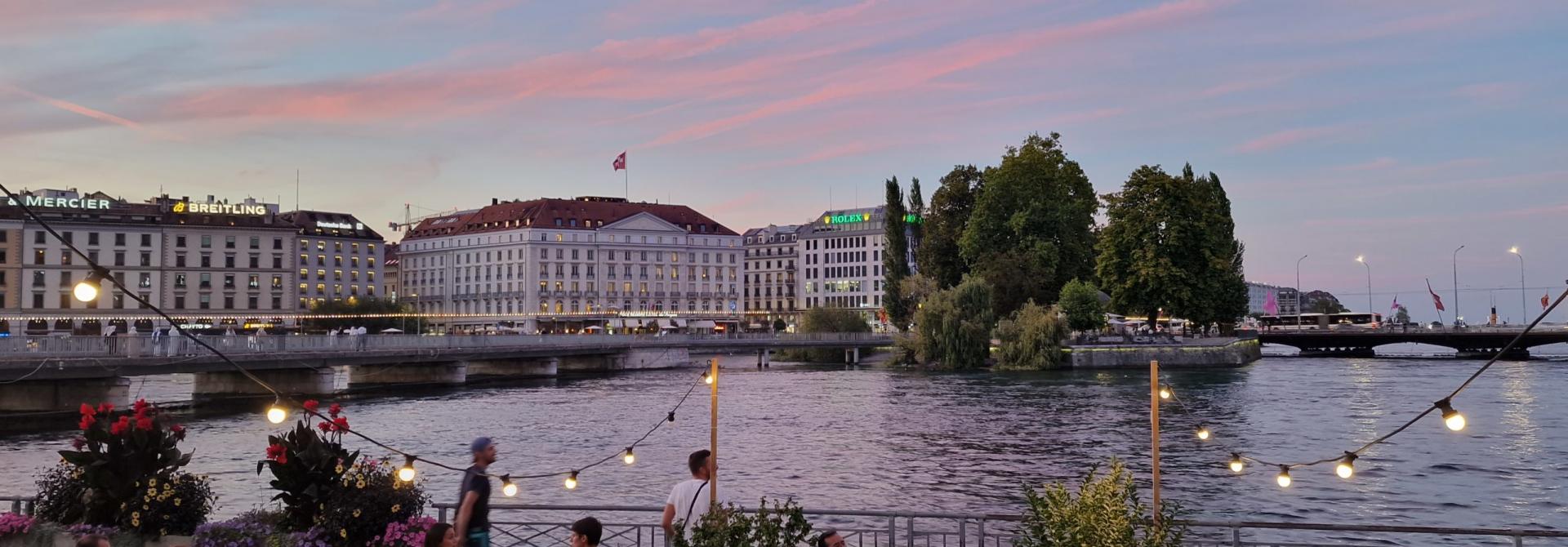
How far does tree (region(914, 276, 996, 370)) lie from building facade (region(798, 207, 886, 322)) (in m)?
87.6

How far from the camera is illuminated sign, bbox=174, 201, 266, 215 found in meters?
139

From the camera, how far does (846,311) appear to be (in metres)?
129

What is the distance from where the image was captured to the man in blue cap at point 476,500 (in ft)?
40.4

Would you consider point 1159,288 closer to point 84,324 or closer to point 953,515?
point 953,515

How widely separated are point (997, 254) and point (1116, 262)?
34.1 feet

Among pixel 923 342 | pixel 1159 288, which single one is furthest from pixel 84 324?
pixel 1159 288

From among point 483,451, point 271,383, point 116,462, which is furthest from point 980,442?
point 271,383

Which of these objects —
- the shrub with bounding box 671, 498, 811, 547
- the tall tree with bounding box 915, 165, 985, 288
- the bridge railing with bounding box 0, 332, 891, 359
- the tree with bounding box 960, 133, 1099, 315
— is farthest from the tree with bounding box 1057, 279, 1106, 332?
the shrub with bounding box 671, 498, 811, 547

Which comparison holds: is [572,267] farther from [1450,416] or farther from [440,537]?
[1450,416]

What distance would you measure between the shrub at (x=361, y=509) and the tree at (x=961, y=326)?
3176 inches

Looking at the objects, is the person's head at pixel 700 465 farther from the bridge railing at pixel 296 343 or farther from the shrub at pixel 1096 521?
the bridge railing at pixel 296 343

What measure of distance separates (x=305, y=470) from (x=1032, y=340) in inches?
3126

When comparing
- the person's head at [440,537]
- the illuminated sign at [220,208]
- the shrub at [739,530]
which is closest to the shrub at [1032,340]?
the shrub at [739,530]

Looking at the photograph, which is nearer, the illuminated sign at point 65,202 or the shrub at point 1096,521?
the shrub at point 1096,521
